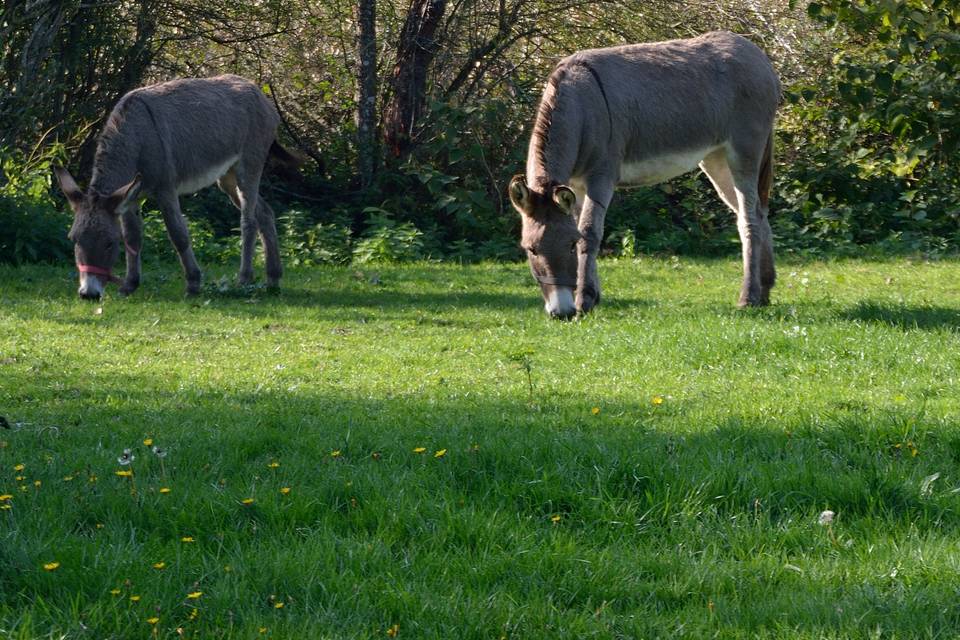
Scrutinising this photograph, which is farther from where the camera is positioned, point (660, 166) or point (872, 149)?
point (872, 149)

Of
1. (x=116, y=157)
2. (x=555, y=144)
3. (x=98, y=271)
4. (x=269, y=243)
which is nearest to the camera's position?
(x=555, y=144)

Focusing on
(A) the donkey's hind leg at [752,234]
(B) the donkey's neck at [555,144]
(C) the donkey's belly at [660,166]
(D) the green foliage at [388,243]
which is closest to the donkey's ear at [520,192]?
(B) the donkey's neck at [555,144]

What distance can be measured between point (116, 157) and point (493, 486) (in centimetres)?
759

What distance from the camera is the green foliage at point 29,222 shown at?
12969mm

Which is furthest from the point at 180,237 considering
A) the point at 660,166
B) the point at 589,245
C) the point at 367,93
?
the point at 367,93

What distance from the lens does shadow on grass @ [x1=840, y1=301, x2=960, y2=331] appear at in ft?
27.4

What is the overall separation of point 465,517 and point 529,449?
79cm

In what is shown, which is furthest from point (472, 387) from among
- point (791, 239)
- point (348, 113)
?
point (348, 113)

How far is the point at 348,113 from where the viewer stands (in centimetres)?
1753

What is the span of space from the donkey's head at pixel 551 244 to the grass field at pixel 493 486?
0.95 m

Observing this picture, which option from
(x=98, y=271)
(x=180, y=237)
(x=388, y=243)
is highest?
(x=180, y=237)

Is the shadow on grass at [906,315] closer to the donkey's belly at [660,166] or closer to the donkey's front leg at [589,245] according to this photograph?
the donkey's belly at [660,166]

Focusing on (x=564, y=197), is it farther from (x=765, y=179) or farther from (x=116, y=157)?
(x=116, y=157)

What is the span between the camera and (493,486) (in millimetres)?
4449
